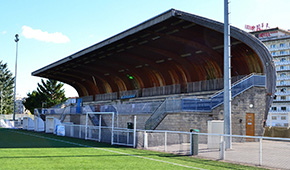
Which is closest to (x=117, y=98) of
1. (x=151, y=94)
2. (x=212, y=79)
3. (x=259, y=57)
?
(x=151, y=94)

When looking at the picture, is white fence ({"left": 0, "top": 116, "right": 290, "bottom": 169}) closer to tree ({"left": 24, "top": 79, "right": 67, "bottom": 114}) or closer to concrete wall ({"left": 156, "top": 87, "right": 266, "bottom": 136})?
concrete wall ({"left": 156, "top": 87, "right": 266, "bottom": 136})

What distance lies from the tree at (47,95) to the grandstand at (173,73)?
129 feet

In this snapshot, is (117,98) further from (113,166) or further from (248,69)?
(113,166)

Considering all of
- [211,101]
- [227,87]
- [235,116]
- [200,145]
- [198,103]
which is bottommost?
[200,145]

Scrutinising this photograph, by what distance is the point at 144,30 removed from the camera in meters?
33.3

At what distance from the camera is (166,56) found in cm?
4262

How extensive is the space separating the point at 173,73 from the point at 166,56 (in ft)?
16.4

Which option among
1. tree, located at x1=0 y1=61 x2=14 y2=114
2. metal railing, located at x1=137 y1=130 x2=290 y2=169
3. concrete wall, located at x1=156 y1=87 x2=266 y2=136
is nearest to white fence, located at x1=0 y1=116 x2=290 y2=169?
metal railing, located at x1=137 y1=130 x2=290 y2=169

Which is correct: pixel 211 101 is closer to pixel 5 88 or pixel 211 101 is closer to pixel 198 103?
pixel 198 103

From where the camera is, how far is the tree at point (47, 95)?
334 ft

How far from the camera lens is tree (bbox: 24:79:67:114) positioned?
101750 millimetres

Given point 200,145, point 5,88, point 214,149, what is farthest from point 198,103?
point 5,88

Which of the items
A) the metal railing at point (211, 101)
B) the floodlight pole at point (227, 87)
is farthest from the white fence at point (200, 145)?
the metal railing at point (211, 101)

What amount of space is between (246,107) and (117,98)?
3603 cm
